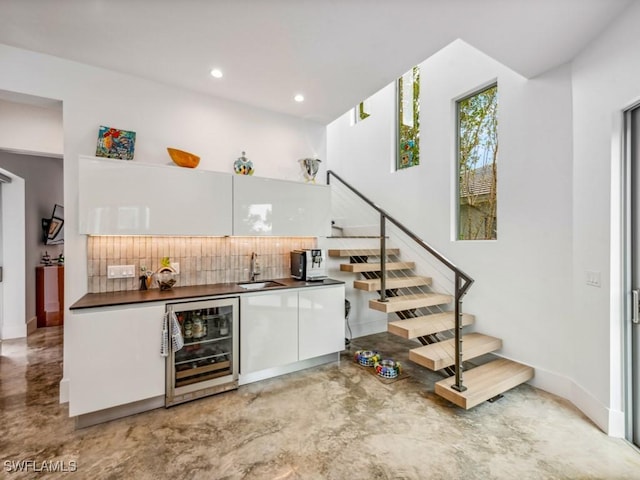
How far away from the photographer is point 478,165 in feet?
11.5

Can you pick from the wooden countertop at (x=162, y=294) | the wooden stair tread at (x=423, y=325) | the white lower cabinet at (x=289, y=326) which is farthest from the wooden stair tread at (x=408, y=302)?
the wooden countertop at (x=162, y=294)

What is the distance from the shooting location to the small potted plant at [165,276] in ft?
8.93

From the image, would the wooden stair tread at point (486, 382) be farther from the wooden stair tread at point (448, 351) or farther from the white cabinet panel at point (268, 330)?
the white cabinet panel at point (268, 330)

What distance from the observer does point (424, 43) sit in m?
2.31

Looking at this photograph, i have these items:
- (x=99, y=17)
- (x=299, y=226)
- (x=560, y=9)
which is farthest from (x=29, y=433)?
(x=560, y=9)

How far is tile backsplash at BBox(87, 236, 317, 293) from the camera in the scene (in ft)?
8.67

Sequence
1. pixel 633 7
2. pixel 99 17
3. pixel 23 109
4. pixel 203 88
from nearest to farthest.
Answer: pixel 633 7, pixel 99 17, pixel 203 88, pixel 23 109

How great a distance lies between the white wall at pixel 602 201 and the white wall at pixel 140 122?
2790mm

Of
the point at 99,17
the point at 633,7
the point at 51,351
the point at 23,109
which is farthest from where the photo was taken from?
the point at 51,351

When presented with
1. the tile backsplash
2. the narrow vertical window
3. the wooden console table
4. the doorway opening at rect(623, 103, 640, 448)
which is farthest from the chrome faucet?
the wooden console table

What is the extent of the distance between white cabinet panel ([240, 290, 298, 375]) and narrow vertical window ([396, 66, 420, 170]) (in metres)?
2.85

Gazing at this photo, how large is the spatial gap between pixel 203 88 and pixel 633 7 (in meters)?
3.42

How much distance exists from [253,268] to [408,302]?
5.86ft

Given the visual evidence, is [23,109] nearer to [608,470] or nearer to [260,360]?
[260,360]
